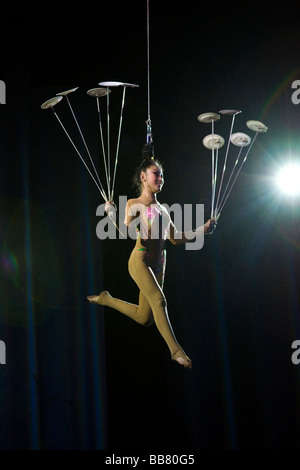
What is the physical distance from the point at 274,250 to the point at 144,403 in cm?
155

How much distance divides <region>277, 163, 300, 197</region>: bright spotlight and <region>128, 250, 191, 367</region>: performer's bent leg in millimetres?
1811

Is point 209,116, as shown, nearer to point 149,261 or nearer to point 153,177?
point 153,177

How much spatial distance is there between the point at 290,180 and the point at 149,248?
180 cm

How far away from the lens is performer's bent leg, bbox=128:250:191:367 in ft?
9.92

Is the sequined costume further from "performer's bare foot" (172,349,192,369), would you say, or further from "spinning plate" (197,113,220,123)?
"spinning plate" (197,113,220,123)

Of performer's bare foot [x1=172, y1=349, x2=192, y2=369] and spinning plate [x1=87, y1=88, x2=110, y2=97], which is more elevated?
spinning plate [x1=87, y1=88, x2=110, y2=97]

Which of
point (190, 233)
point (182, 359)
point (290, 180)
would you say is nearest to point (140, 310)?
point (182, 359)

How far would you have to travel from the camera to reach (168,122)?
4.36 m

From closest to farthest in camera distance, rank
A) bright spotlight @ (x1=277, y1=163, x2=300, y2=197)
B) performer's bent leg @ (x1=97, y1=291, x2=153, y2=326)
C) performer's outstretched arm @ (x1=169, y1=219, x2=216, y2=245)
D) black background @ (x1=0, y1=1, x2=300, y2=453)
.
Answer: performer's bent leg @ (x1=97, y1=291, x2=153, y2=326)
performer's outstretched arm @ (x1=169, y1=219, x2=216, y2=245)
black background @ (x1=0, y1=1, x2=300, y2=453)
bright spotlight @ (x1=277, y1=163, x2=300, y2=197)

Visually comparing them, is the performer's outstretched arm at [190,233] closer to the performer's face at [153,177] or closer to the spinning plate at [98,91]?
the performer's face at [153,177]

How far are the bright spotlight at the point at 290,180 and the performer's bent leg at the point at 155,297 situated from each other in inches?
71.3

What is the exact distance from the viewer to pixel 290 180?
446cm

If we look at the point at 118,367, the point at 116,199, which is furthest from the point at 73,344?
the point at 116,199

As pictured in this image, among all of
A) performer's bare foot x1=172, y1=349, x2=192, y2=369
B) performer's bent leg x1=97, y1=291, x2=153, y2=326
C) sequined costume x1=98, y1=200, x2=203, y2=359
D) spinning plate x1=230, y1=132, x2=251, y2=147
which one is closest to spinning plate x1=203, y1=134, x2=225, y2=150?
spinning plate x1=230, y1=132, x2=251, y2=147
